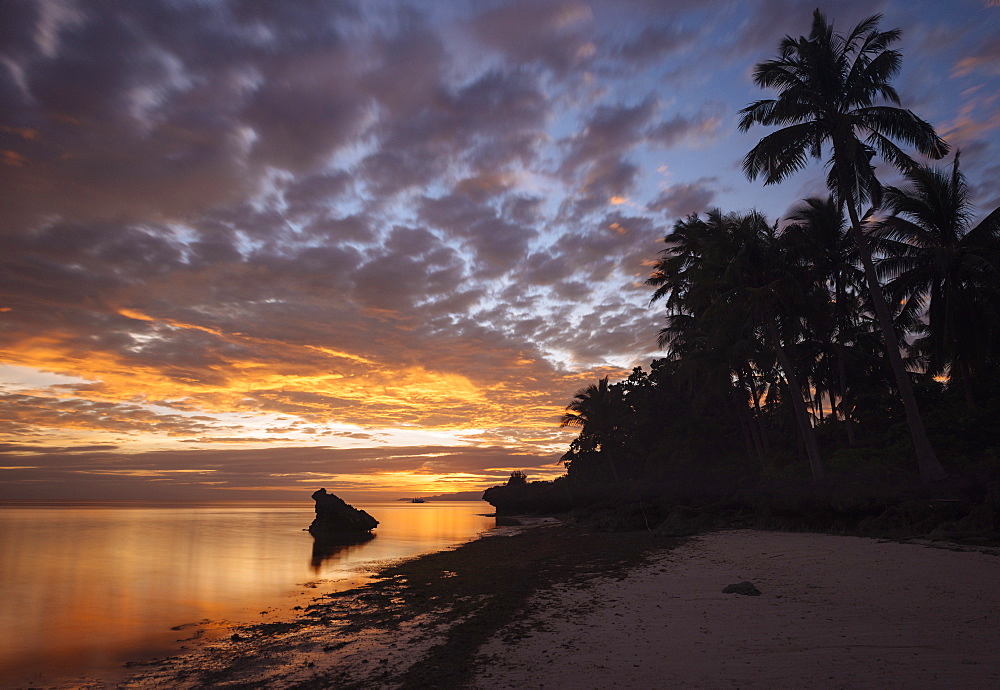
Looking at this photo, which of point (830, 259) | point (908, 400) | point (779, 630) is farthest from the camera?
point (830, 259)

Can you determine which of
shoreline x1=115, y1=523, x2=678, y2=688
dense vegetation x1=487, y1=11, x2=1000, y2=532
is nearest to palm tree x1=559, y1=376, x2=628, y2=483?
dense vegetation x1=487, y1=11, x2=1000, y2=532

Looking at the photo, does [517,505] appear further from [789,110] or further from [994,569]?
[994,569]

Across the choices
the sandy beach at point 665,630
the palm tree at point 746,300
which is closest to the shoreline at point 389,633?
the sandy beach at point 665,630

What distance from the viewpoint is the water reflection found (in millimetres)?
25047

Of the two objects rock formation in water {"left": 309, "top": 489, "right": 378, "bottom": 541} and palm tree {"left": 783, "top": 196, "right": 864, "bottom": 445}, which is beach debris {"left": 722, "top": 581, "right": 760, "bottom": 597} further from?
rock formation in water {"left": 309, "top": 489, "right": 378, "bottom": 541}

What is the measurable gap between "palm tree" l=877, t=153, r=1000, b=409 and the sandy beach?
14.3 meters

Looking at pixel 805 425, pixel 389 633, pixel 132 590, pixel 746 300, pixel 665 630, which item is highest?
pixel 746 300

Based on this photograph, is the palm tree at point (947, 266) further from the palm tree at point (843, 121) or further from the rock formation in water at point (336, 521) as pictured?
the rock formation in water at point (336, 521)

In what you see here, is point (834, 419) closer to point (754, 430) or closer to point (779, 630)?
point (754, 430)

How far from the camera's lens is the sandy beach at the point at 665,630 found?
5.68 metres

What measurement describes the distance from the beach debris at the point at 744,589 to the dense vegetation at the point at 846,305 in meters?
10.2

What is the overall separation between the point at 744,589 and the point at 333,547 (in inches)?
1118

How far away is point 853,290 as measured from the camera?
29.6 meters

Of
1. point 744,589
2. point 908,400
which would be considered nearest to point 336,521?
point 908,400
